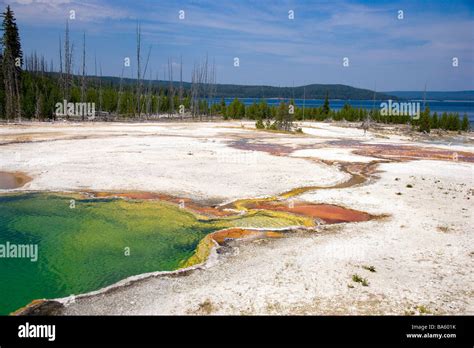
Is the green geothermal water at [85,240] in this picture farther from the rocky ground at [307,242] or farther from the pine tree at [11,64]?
the pine tree at [11,64]

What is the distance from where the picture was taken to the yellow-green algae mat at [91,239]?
29.2ft

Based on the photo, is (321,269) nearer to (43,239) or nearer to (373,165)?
(43,239)

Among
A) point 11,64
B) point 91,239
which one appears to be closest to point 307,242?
point 91,239

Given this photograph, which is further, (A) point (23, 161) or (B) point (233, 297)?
(A) point (23, 161)

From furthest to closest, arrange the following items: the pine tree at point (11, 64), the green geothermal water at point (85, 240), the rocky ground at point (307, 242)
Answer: the pine tree at point (11, 64) → the green geothermal water at point (85, 240) → the rocky ground at point (307, 242)

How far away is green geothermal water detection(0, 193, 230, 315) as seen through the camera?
28.9 feet

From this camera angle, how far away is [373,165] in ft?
82.7

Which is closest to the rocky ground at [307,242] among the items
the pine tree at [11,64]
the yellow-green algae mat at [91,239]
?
the yellow-green algae mat at [91,239]

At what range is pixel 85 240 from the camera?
1137 centimetres

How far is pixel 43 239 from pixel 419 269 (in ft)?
32.8

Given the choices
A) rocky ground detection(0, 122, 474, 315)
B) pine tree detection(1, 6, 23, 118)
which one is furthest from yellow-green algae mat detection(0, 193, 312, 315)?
pine tree detection(1, 6, 23, 118)

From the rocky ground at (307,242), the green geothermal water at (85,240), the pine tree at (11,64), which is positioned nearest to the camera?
the rocky ground at (307,242)

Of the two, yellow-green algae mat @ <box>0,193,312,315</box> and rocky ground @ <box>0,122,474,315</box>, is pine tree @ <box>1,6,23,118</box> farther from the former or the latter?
yellow-green algae mat @ <box>0,193,312,315</box>
